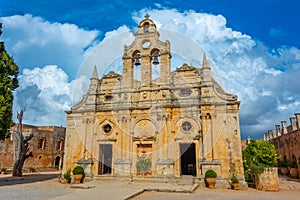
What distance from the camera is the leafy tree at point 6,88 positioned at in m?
15.8

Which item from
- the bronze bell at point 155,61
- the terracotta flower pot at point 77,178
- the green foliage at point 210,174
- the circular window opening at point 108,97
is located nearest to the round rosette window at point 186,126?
the green foliage at point 210,174

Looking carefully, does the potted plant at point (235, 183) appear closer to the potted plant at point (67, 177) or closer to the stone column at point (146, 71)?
the stone column at point (146, 71)

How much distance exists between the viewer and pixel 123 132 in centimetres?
1844

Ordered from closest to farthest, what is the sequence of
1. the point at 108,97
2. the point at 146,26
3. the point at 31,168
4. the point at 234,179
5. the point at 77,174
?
1. the point at 234,179
2. the point at 77,174
3. the point at 108,97
4. the point at 146,26
5. the point at 31,168

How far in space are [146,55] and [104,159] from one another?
400 inches

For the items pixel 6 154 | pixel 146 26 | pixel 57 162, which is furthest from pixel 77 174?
pixel 57 162

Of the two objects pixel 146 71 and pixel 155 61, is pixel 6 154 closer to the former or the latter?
pixel 146 71

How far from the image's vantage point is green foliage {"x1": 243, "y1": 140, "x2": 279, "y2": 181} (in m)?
15.7

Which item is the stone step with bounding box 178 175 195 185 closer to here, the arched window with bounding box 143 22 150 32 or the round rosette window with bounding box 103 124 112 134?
the round rosette window with bounding box 103 124 112 134

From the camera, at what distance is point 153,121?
59.2 feet

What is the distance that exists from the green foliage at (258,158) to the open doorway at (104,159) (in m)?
11.3

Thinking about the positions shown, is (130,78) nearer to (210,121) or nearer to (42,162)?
(210,121)

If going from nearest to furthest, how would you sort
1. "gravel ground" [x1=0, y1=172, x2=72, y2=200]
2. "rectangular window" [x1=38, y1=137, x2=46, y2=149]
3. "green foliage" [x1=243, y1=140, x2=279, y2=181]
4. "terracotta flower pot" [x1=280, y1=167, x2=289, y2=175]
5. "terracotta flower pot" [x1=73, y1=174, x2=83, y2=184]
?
"gravel ground" [x1=0, y1=172, x2=72, y2=200], "green foliage" [x1=243, y1=140, x2=279, y2=181], "terracotta flower pot" [x1=73, y1=174, x2=83, y2=184], "terracotta flower pot" [x1=280, y1=167, x2=289, y2=175], "rectangular window" [x1=38, y1=137, x2=46, y2=149]

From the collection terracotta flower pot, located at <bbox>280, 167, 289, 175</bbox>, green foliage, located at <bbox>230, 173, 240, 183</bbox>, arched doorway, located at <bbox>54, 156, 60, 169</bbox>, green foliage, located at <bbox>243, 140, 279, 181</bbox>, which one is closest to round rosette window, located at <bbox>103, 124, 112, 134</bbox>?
green foliage, located at <bbox>230, 173, 240, 183</bbox>
